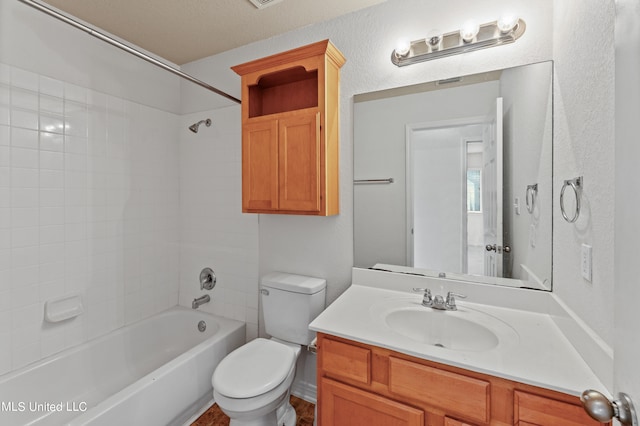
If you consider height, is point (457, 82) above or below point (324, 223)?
above

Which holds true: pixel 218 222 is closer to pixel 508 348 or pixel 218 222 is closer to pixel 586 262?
pixel 508 348

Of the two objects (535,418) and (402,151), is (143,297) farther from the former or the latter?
(535,418)

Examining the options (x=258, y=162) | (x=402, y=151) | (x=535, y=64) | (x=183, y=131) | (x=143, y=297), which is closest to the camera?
(x=535, y=64)

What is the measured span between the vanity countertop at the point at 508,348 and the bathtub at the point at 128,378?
0.99 meters

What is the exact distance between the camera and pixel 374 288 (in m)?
1.71

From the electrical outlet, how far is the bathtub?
1927mm

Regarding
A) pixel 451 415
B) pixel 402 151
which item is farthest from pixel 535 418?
pixel 402 151

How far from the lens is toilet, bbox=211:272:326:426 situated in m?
1.36

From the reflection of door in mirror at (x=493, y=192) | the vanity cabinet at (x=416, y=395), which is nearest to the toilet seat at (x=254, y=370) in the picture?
the vanity cabinet at (x=416, y=395)

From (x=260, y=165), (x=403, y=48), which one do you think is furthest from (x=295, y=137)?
(x=403, y=48)

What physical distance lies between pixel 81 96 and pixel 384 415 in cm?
247

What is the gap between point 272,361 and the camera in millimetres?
1576

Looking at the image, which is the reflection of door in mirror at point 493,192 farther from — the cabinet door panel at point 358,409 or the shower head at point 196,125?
the shower head at point 196,125

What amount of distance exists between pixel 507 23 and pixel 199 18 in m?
1.75
